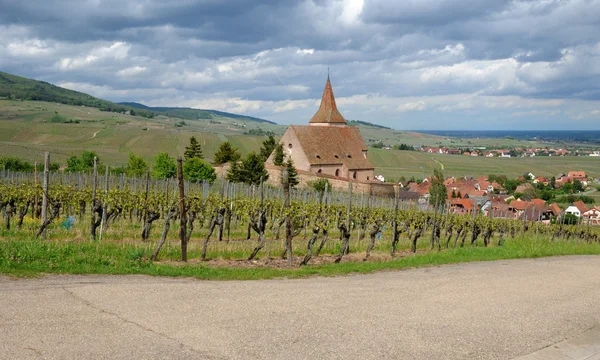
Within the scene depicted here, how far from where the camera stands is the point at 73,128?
139 metres

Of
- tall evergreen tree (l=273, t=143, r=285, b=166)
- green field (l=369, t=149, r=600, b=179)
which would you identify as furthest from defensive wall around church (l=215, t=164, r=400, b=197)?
green field (l=369, t=149, r=600, b=179)

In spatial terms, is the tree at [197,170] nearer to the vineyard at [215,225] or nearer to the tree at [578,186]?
the vineyard at [215,225]

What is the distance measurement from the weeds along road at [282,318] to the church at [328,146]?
61.7 metres

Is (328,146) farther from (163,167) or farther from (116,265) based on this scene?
(116,265)

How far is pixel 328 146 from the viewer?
79.4 meters

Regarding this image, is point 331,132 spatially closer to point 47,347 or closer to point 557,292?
point 557,292

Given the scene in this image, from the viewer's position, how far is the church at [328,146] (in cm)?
7612

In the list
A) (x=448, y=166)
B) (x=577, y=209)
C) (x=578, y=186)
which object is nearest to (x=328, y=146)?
(x=577, y=209)

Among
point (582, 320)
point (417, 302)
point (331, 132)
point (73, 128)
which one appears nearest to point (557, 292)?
point (582, 320)

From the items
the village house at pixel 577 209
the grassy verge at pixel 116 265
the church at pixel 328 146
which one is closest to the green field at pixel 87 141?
the church at pixel 328 146

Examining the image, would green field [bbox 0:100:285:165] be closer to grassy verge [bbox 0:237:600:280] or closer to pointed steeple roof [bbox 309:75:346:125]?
pointed steeple roof [bbox 309:75:346:125]

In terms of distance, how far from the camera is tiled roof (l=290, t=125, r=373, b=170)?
3019 inches

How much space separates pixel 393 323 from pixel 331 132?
237 feet

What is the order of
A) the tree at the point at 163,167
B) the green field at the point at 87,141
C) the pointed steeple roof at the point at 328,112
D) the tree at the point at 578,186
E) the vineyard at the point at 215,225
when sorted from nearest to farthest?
the vineyard at the point at 215,225
the tree at the point at 163,167
the pointed steeple roof at the point at 328,112
the green field at the point at 87,141
the tree at the point at 578,186
